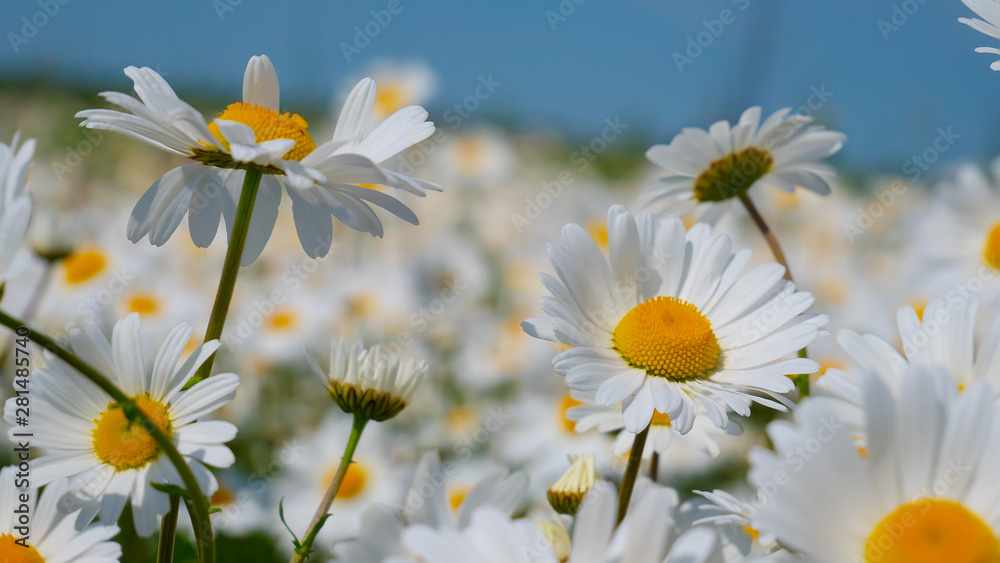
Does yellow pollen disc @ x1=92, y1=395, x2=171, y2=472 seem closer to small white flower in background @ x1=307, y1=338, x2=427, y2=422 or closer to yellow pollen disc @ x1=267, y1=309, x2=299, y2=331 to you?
small white flower in background @ x1=307, y1=338, x2=427, y2=422

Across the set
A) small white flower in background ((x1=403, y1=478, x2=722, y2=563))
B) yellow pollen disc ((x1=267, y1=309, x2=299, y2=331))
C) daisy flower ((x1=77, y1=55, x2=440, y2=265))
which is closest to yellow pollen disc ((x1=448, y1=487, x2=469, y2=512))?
daisy flower ((x1=77, y1=55, x2=440, y2=265))

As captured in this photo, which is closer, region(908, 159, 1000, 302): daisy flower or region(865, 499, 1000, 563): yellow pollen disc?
region(865, 499, 1000, 563): yellow pollen disc

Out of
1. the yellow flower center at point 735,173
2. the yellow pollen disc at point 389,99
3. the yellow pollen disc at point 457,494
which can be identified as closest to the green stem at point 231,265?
the yellow flower center at point 735,173

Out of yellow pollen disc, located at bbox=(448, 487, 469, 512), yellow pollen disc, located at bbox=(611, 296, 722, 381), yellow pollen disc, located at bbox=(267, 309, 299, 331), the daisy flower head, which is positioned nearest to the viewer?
yellow pollen disc, located at bbox=(611, 296, 722, 381)

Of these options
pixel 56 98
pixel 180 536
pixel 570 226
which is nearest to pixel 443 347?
pixel 180 536

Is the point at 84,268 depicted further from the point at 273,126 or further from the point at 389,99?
the point at 389,99

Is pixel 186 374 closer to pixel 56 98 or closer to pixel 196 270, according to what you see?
pixel 196 270

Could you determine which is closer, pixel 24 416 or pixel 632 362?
pixel 24 416

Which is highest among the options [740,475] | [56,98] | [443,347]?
[56,98]
